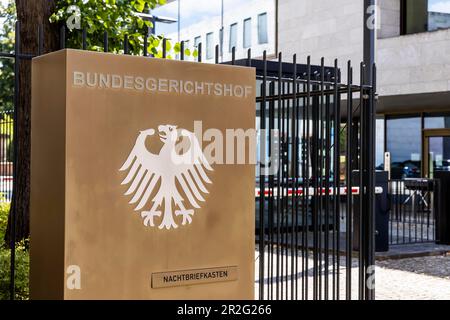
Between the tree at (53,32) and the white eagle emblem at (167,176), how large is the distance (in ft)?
12.2

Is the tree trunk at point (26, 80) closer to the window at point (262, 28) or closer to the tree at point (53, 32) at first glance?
the tree at point (53, 32)

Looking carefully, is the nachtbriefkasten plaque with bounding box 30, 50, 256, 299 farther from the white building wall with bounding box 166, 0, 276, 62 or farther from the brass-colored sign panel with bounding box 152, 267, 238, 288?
the white building wall with bounding box 166, 0, 276, 62

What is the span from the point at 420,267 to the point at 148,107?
763 centimetres

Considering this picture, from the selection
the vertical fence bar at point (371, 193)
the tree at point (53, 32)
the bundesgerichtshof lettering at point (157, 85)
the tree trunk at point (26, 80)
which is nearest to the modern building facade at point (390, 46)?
the tree at point (53, 32)

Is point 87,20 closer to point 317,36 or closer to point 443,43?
point 443,43

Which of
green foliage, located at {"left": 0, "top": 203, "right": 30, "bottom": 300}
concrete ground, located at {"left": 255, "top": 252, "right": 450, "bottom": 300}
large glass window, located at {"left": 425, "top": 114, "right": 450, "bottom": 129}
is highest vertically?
large glass window, located at {"left": 425, "top": 114, "right": 450, "bottom": 129}

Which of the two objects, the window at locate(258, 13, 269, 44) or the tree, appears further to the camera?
the window at locate(258, 13, 269, 44)

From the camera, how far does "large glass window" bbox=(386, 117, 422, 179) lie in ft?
73.4

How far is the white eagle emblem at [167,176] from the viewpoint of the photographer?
4238mm

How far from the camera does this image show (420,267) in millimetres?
10781

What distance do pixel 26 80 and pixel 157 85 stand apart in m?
4.59

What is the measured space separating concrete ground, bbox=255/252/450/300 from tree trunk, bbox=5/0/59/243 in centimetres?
293

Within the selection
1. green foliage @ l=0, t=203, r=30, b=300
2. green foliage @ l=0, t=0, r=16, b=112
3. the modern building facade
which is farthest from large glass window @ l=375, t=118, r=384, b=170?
green foliage @ l=0, t=203, r=30, b=300

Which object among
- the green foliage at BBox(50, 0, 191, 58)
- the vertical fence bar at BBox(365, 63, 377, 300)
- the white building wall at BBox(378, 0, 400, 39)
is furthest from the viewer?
the white building wall at BBox(378, 0, 400, 39)
